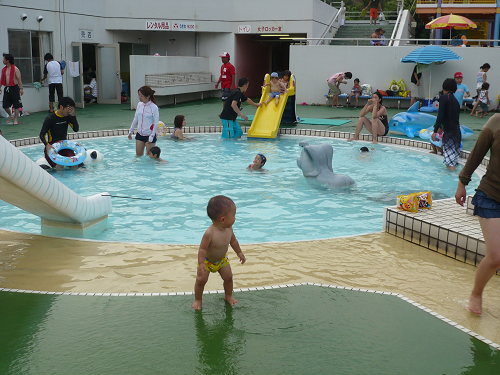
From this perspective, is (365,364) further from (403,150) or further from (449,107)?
(403,150)

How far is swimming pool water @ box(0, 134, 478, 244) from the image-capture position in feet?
21.0

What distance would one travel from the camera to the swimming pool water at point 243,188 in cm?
639

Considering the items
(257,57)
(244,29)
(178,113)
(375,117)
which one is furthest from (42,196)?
(257,57)

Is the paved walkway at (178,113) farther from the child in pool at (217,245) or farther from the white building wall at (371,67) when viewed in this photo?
the child in pool at (217,245)

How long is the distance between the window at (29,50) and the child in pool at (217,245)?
1512 cm

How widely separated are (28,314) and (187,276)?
1260mm

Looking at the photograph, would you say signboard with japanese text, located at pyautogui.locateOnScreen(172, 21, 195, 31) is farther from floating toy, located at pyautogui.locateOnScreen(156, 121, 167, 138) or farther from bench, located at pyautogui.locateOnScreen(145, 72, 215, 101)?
floating toy, located at pyautogui.locateOnScreen(156, 121, 167, 138)

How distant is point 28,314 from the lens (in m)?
3.64

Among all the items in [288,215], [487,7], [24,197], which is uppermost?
[487,7]

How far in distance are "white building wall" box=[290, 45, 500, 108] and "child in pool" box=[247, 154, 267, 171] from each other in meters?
11.3

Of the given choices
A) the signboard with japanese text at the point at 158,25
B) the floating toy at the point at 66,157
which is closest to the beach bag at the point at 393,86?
the signboard with japanese text at the point at 158,25

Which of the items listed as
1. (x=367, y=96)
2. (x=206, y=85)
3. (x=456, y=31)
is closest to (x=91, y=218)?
(x=367, y=96)

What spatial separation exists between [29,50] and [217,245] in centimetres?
1570

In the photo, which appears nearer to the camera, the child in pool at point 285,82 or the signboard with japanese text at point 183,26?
the child in pool at point 285,82
